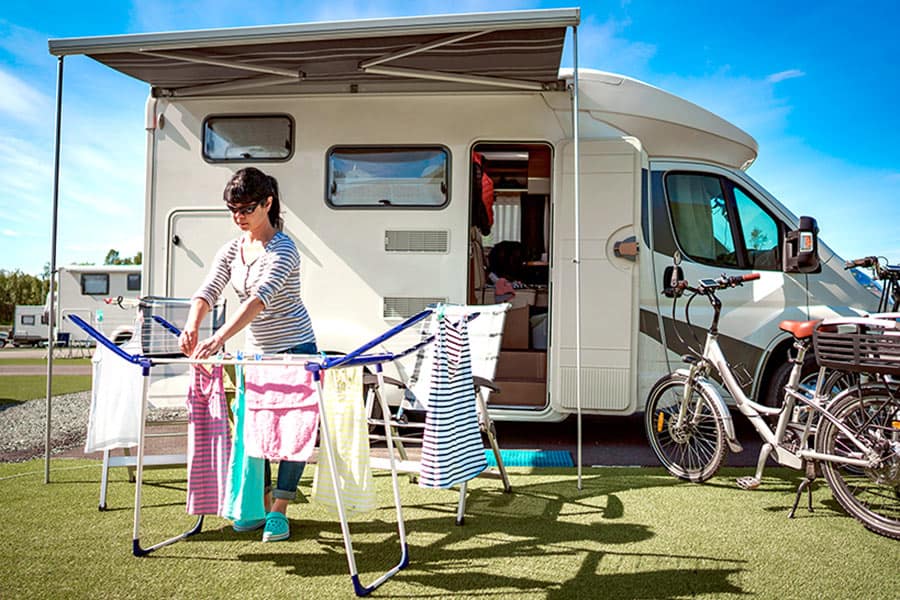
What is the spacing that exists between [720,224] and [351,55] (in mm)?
2718

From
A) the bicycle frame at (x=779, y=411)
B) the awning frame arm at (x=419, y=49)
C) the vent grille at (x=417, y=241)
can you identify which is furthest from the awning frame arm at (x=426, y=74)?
the bicycle frame at (x=779, y=411)

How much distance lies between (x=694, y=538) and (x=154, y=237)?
3.87 m

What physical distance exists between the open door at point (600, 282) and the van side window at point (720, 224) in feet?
1.49

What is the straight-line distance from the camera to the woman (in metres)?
2.56

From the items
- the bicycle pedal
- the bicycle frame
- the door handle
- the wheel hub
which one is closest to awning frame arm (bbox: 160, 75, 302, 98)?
the door handle

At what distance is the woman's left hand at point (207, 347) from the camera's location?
2.39 metres

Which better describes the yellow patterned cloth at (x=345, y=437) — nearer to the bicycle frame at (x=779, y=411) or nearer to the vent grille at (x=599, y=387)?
the bicycle frame at (x=779, y=411)

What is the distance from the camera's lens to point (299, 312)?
2734 mm

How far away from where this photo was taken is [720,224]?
15.3 ft

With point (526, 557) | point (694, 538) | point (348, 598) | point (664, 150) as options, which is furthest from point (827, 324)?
point (348, 598)

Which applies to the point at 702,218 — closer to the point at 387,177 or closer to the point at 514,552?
the point at 387,177

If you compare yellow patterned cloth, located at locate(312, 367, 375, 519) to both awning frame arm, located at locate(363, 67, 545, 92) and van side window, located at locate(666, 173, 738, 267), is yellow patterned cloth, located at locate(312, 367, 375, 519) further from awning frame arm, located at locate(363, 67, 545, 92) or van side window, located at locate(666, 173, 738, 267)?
van side window, located at locate(666, 173, 738, 267)

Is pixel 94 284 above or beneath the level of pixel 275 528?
above

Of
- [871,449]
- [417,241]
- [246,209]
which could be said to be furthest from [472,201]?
[871,449]
